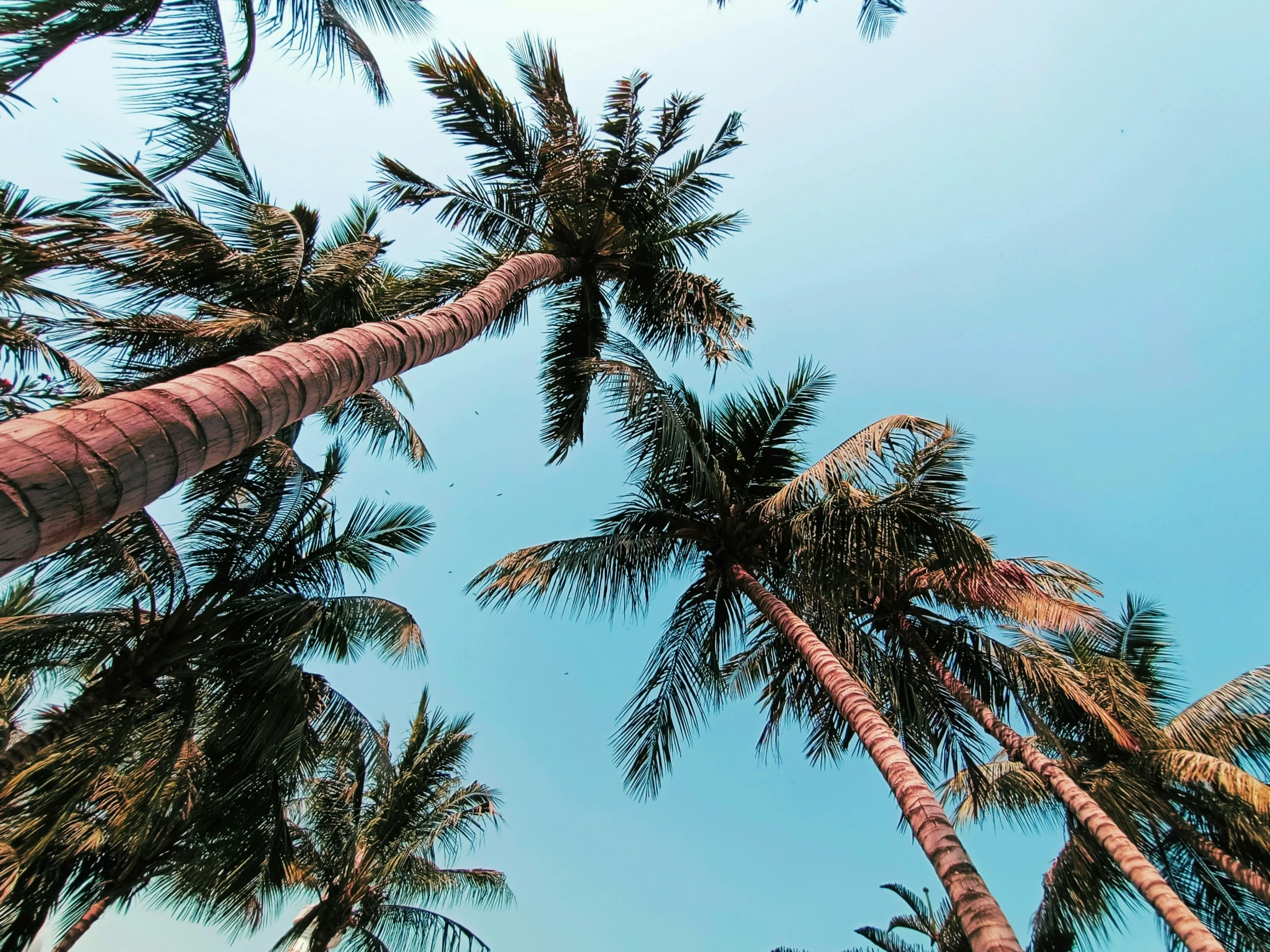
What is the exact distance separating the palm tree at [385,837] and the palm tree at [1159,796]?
9.44 m

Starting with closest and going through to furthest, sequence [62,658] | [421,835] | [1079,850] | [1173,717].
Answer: [62,658] → [1079,850] → [1173,717] → [421,835]

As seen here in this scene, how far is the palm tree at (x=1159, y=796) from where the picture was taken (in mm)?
8367

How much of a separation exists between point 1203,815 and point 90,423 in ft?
44.0

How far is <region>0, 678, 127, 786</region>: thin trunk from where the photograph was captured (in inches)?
243

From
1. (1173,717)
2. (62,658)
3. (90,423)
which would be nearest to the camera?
(90,423)

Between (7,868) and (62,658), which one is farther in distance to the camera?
(62,658)

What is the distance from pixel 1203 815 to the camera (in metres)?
9.13

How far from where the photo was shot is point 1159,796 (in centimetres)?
910

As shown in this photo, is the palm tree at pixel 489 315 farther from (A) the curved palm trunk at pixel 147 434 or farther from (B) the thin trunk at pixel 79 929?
(B) the thin trunk at pixel 79 929

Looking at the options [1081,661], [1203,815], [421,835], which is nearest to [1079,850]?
[1203,815]

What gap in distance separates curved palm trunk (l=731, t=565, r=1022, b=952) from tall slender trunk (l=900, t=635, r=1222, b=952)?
339cm

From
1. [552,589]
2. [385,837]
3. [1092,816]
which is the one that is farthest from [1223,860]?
[385,837]

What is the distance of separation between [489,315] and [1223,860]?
11.6 meters

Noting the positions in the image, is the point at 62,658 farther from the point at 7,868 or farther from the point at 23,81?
the point at 23,81
